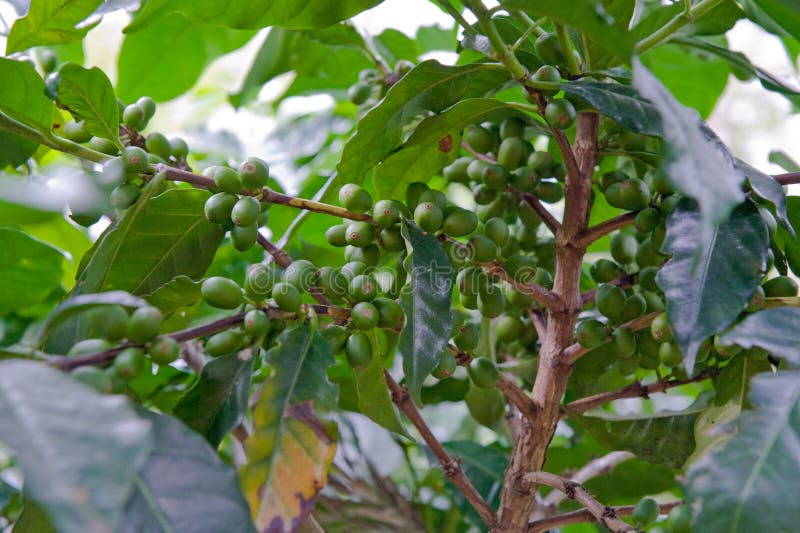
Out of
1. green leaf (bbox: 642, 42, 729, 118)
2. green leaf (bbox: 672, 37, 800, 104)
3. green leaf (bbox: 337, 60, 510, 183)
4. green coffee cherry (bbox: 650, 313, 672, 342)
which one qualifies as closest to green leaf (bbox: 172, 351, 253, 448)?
green leaf (bbox: 337, 60, 510, 183)

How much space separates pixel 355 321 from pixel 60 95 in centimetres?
33

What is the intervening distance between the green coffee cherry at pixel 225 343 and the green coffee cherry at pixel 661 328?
0.33 meters

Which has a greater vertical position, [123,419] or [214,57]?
[214,57]

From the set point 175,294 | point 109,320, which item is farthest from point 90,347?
point 175,294

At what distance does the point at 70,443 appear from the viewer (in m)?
0.37

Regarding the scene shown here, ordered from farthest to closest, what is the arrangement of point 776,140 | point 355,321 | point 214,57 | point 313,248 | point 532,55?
point 776,140 → point 214,57 → point 313,248 → point 532,55 → point 355,321

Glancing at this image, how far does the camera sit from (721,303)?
1.79 ft

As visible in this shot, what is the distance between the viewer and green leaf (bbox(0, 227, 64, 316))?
2.83 ft

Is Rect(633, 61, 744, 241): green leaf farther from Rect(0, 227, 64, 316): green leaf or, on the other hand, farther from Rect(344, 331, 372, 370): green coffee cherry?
Rect(0, 227, 64, 316): green leaf

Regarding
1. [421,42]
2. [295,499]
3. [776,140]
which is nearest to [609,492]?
[295,499]

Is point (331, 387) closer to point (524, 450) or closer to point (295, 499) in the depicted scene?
point (295, 499)

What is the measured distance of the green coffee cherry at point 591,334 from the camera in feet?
2.33

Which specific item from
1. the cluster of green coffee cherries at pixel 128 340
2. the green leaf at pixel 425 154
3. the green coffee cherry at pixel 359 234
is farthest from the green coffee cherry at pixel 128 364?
the green leaf at pixel 425 154

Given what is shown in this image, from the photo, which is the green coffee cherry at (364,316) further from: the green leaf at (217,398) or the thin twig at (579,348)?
the thin twig at (579,348)
